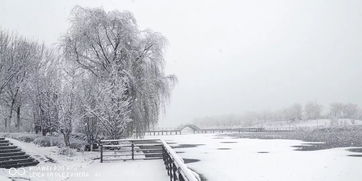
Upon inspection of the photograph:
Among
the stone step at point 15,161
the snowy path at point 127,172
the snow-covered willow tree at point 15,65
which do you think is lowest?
the snowy path at point 127,172

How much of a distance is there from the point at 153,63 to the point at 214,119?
15855cm

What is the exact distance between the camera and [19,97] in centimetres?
3572

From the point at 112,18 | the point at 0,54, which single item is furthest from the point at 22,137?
the point at 112,18

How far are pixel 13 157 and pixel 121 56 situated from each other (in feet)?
36.2

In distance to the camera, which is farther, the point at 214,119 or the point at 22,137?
the point at 214,119

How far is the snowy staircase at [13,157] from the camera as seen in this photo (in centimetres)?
1340

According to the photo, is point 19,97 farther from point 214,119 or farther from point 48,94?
point 214,119

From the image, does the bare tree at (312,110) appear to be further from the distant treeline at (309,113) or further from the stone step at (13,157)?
the stone step at (13,157)

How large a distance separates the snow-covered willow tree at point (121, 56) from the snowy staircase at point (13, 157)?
7.68 m

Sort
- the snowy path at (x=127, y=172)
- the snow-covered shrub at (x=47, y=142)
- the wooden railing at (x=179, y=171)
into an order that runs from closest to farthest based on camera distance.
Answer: the wooden railing at (x=179, y=171) → the snowy path at (x=127, y=172) → the snow-covered shrub at (x=47, y=142)

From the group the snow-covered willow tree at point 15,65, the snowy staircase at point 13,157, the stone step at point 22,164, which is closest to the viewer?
the stone step at point 22,164

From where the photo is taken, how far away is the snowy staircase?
13.4 meters

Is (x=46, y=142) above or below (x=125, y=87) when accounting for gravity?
below

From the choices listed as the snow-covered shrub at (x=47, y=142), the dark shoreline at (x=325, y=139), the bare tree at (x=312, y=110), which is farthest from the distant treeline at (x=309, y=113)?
the snow-covered shrub at (x=47, y=142)
